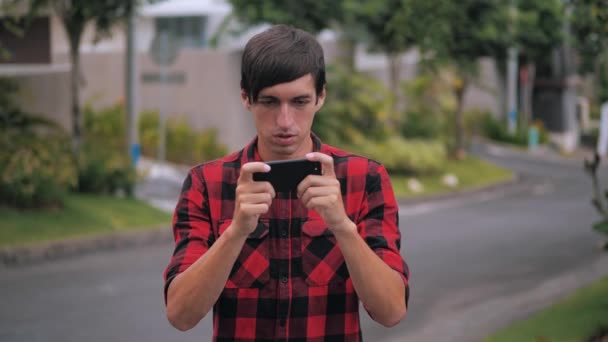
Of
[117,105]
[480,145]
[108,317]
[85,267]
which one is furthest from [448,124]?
[108,317]

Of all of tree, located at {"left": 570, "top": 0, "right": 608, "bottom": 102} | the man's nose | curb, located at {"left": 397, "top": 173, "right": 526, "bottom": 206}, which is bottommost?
curb, located at {"left": 397, "top": 173, "right": 526, "bottom": 206}

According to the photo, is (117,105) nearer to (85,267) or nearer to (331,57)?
(331,57)

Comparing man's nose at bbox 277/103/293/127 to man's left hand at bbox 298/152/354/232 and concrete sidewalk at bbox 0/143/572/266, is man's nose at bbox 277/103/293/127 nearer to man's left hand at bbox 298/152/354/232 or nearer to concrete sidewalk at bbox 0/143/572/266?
man's left hand at bbox 298/152/354/232

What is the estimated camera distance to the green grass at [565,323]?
8.09 metres

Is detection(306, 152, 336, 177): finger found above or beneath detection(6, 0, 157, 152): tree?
beneath

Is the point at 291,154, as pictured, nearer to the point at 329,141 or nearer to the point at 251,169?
the point at 251,169

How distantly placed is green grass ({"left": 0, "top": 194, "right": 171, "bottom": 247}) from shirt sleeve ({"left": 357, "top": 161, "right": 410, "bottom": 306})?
1116 centimetres

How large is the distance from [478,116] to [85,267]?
101 ft

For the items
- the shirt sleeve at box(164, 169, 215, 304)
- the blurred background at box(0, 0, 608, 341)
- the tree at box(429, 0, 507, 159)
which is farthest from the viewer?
the tree at box(429, 0, 507, 159)

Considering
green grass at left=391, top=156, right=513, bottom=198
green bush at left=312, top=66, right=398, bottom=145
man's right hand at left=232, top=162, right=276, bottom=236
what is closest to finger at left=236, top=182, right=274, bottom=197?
man's right hand at left=232, top=162, right=276, bottom=236

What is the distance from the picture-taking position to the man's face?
2.63 metres

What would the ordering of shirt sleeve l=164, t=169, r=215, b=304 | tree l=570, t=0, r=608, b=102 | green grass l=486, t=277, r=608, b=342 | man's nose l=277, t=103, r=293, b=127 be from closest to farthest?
man's nose l=277, t=103, r=293, b=127 < shirt sleeve l=164, t=169, r=215, b=304 < tree l=570, t=0, r=608, b=102 < green grass l=486, t=277, r=608, b=342

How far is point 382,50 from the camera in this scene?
27922 millimetres

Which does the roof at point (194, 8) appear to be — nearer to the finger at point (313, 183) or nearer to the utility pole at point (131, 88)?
the utility pole at point (131, 88)
